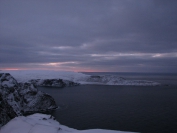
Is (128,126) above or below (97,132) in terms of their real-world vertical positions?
below

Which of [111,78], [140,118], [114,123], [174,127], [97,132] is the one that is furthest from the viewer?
[111,78]

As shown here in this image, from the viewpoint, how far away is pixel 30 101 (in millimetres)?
35281

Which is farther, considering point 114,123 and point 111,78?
point 111,78

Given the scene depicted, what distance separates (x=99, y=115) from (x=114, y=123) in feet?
17.0

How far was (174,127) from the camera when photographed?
2331 cm

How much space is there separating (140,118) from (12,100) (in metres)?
23.6

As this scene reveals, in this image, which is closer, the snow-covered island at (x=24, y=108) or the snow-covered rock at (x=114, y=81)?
the snow-covered island at (x=24, y=108)

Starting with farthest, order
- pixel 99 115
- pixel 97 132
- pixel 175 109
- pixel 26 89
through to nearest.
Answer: pixel 26 89, pixel 175 109, pixel 99 115, pixel 97 132

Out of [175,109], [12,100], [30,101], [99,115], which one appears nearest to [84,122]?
[99,115]

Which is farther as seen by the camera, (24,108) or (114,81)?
(114,81)

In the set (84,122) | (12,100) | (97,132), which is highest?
(97,132)

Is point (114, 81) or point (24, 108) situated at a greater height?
point (114, 81)

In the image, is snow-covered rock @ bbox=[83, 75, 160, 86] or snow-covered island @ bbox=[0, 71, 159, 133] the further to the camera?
snow-covered rock @ bbox=[83, 75, 160, 86]

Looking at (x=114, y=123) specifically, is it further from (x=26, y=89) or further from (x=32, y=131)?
(x=26, y=89)
